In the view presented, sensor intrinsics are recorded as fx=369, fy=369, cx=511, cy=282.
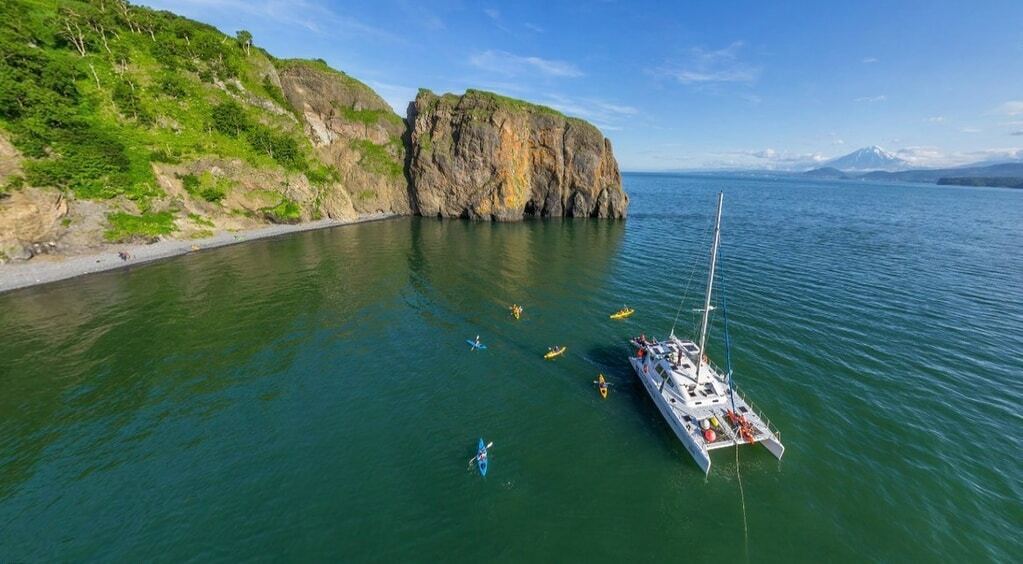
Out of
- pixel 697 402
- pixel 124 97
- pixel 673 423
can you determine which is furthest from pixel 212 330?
pixel 124 97

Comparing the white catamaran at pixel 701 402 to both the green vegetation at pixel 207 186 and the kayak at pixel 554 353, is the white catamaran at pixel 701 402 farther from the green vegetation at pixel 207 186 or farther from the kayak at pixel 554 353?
the green vegetation at pixel 207 186

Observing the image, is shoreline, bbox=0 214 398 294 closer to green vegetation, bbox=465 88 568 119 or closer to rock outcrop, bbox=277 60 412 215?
rock outcrop, bbox=277 60 412 215

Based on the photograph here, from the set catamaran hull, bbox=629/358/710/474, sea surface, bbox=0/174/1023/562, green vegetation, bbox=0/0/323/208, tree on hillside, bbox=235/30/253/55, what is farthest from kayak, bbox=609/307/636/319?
tree on hillside, bbox=235/30/253/55

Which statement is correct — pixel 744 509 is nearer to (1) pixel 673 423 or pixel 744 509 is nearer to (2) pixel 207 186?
(1) pixel 673 423

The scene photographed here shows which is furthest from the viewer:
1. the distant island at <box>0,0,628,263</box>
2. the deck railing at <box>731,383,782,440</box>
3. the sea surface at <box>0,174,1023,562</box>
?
the distant island at <box>0,0,628,263</box>

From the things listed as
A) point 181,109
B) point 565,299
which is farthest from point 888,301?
point 181,109

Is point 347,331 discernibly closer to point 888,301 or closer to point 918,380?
point 918,380
